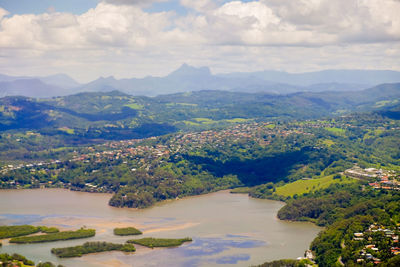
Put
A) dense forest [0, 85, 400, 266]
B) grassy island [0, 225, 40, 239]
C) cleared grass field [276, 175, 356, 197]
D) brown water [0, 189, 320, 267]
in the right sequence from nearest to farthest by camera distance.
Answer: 1. brown water [0, 189, 320, 267]
2. dense forest [0, 85, 400, 266]
3. grassy island [0, 225, 40, 239]
4. cleared grass field [276, 175, 356, 197]

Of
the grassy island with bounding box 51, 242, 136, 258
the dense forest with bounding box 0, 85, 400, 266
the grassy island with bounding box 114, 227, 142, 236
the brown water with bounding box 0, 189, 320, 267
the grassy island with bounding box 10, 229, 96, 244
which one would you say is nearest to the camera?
the brown water with bounding box 0, 189, 320, 267

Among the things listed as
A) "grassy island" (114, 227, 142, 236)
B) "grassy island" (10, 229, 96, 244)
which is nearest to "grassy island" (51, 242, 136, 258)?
"grassy island" (10, 229, 96, 244)

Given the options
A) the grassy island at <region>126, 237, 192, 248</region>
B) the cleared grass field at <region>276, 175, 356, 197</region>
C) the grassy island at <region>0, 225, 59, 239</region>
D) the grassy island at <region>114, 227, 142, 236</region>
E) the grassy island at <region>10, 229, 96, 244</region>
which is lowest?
the grassy island at <region>126, 237, 192, 248</region>

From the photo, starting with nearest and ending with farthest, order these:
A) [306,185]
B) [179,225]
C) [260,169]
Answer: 1. [179,225]
2. [306,185]
3. [260,169]

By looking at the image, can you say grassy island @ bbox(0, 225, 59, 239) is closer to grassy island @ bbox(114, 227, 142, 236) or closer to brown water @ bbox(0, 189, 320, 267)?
brown water @ bbox(0, 189, 320, 267)

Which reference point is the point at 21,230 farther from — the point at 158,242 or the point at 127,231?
the point at 158,242

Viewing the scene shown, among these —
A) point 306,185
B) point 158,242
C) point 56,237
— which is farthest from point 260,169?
point 56,237

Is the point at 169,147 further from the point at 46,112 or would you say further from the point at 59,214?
the point at 46,112

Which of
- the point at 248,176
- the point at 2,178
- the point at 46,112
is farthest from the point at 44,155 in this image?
the point at 46,112
